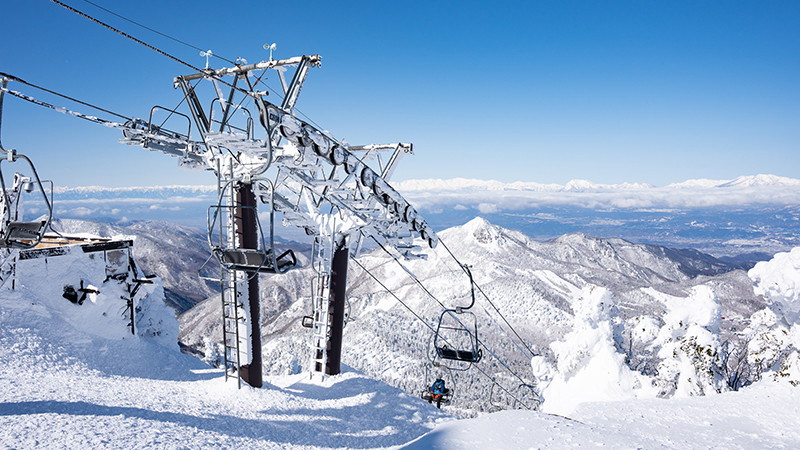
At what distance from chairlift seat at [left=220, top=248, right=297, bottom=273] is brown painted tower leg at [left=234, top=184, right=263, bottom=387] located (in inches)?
148

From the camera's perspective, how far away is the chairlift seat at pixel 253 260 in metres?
7.96

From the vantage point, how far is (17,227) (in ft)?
28.4

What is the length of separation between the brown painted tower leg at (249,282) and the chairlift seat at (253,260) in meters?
3.77

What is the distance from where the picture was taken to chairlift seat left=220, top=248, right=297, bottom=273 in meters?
7.96

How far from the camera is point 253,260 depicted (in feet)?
26.6

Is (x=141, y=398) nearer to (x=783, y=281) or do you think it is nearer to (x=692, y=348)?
Answer: (x=692, y=348)

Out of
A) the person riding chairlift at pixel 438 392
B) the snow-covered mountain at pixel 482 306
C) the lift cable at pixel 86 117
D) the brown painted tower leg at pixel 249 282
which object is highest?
the lift cable at pixel 86 117

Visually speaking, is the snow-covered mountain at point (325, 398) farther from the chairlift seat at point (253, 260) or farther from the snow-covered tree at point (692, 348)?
the chairlift seat at point (253, 260)

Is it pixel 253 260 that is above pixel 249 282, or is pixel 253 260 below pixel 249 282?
above

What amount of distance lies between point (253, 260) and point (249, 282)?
208 inches

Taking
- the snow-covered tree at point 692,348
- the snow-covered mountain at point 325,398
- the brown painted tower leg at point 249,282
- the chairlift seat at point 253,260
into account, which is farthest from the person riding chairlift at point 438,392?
the snow-covered tree at point 692,348

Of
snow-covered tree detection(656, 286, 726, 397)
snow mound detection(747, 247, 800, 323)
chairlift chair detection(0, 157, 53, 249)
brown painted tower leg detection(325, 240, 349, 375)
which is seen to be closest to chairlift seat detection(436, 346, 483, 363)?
brown painted tower leg detection(325, 240, 349, 375)

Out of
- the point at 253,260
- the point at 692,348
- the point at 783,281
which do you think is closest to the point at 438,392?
the point at 253,260

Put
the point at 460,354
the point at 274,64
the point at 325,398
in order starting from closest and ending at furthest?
the point at 274,64, the point at 325,398, the point at 460,354
